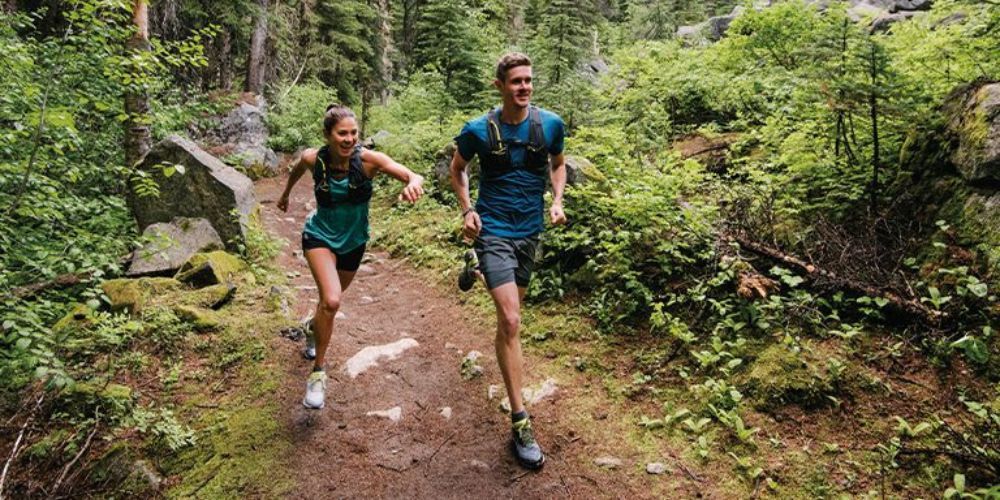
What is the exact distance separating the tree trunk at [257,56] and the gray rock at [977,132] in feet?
64.2

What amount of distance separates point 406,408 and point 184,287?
148 inches

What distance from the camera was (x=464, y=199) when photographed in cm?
428

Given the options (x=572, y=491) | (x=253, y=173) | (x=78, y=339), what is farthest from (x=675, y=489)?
(x=253, y=173)

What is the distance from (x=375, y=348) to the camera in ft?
19.2

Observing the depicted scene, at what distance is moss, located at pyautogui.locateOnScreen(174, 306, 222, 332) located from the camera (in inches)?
220

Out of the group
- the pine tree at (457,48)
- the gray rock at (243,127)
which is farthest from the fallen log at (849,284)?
the gray rock at (243,127)

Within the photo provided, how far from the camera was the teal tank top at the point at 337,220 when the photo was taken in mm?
4590

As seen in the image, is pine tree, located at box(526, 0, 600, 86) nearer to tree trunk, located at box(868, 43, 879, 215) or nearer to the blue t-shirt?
tree trunk, located at box(868, 43, 879, 215)

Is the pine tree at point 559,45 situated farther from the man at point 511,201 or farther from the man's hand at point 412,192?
the man's hand at point 412,192

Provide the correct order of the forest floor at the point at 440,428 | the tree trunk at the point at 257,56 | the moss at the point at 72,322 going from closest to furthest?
1. the forest floor at the point at 440,428
2. the moss at the point at 72,322
3. the tree trunk at the point at 257,56

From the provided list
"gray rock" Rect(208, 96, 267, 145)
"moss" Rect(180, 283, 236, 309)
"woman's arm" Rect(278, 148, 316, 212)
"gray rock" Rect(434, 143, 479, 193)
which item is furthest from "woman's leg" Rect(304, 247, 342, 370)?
"gray rock" Rect(208, 96, 267, 145)

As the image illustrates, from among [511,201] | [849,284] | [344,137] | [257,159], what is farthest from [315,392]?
[257,159]

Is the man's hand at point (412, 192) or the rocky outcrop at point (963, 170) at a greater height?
the rocky outcrop at point (963, 170)

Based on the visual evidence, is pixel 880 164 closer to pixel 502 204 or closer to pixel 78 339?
pixel 502 204
